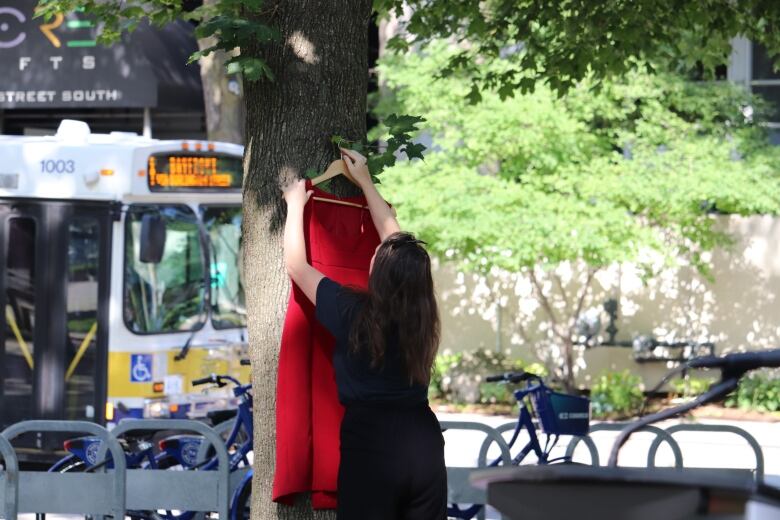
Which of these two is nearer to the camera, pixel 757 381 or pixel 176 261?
pixel 176 261

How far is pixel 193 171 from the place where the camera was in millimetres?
12680

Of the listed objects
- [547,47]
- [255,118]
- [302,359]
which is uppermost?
[547,47]

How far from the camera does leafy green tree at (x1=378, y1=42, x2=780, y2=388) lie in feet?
57.5

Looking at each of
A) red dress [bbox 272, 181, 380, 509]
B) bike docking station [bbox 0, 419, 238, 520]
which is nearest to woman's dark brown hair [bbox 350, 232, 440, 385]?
red dress [bbox 272, 181, 380, 509]

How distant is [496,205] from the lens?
58.1 feet

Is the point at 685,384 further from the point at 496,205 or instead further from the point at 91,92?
the point at 91,92

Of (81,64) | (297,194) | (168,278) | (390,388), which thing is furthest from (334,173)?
(81,64)

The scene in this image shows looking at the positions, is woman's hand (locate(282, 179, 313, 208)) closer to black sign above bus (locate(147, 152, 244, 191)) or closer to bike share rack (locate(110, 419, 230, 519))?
bike share rack (locate(110, 419, 230, 519))

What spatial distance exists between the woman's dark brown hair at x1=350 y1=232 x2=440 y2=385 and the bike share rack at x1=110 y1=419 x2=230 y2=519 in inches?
108

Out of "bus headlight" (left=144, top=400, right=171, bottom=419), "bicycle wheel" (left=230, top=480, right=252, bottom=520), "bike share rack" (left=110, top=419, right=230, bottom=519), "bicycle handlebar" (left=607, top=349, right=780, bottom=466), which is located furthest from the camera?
"bus headlight" (left=144, top=400, right=171, bottom=419)

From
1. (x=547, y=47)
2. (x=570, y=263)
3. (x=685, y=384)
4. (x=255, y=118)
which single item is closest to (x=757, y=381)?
(x=685, y=384)

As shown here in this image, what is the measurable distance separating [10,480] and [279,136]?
2.61 metres

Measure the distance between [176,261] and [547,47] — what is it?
3951 mm

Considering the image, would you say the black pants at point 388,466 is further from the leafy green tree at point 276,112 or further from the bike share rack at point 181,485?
the bike share rack at point 181,485
